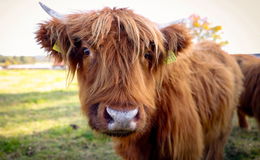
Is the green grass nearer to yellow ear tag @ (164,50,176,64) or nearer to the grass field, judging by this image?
the grass field

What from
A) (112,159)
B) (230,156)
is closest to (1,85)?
(112,159)

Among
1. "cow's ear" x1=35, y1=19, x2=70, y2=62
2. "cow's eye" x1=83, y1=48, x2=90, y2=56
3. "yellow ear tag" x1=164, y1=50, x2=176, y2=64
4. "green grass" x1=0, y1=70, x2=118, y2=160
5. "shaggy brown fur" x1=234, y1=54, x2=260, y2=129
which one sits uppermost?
"cow's ear" x1=35, y1=19, x2=70, y2=62

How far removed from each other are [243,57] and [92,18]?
217 inches

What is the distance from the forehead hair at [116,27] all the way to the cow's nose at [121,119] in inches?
24.1

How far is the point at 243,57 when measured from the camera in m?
6.15

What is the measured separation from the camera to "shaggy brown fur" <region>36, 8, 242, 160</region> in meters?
1.81

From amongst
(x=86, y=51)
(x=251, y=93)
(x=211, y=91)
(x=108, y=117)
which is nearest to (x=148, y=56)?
(x=86, y=51)

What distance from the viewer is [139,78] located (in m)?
1.93

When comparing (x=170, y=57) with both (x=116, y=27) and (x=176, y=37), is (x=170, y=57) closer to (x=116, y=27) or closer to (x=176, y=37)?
(x=176, y=37)

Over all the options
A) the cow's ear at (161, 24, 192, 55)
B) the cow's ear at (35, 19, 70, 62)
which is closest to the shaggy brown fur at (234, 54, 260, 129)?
the cow's ear at (161, 24, 192, 55)

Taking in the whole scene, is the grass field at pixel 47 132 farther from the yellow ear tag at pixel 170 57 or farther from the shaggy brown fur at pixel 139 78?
the yellow ear tag at pixel 170 57

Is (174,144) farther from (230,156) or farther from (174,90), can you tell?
(230,156)

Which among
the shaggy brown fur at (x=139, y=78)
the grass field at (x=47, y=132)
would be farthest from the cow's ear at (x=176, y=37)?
the grass field at (x=47, y=132)

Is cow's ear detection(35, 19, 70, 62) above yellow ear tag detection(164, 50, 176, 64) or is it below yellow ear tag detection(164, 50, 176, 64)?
Result: above
